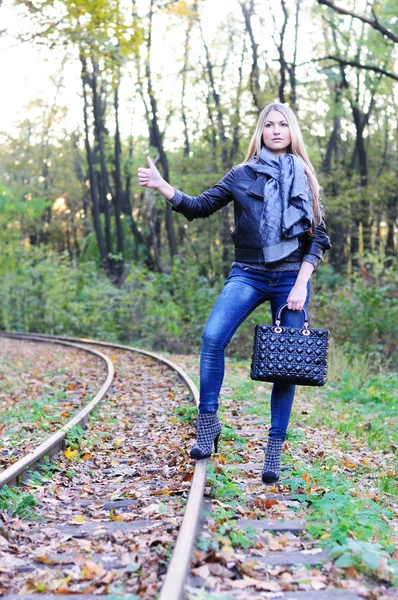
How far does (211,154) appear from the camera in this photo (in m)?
27.8

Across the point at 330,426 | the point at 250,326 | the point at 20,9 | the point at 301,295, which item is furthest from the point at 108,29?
the point at 301,295

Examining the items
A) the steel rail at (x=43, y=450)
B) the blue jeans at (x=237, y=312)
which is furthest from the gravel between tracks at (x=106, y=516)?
the blue jeans at (x=237, y=312)

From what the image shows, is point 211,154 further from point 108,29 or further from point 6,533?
point 6,533

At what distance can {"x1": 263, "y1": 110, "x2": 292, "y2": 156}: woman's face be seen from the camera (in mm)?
4488

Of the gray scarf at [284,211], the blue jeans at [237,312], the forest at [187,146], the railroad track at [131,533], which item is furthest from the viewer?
the forest at [187,146]

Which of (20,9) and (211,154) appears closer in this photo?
(20,9)

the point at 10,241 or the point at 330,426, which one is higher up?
the point at 10,241

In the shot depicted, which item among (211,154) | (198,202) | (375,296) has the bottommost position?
(375,296)

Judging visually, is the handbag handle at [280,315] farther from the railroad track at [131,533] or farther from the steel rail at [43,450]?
the steel rail at [43,450]

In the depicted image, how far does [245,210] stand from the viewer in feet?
14.5

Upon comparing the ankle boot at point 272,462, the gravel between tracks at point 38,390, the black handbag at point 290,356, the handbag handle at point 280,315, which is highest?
the handbag handle at point 280,315

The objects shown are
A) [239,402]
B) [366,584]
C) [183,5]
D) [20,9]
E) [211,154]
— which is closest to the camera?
[366,584]

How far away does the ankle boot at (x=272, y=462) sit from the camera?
4645 mm

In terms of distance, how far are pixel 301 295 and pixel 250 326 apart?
42.2ft
